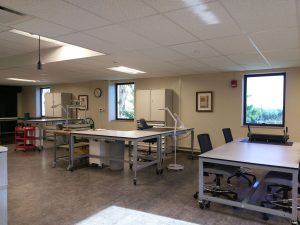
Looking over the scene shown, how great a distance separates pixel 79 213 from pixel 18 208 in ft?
2.78

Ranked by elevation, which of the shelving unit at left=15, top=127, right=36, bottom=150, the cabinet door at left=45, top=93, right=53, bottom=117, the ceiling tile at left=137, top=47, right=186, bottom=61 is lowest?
the shelving unit at left=15, top=127, right=36, bottom=150

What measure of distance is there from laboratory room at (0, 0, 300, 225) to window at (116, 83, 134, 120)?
0.68m

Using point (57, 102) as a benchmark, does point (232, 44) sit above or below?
above

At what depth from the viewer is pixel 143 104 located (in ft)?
22.6

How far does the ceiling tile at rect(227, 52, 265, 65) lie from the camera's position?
13.4ft

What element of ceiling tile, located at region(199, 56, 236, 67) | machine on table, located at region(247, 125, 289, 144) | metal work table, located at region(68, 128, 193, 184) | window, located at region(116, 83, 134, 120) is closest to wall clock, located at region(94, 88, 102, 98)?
window, located at region(116, 83, 134, 120)

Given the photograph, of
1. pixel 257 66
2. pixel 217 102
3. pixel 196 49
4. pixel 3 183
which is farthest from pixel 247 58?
pixel 3 183

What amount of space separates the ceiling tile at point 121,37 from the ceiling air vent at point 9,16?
741 mm

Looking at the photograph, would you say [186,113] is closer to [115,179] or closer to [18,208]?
[115,179]

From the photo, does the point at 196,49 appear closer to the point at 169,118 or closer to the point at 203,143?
the point at 203,143

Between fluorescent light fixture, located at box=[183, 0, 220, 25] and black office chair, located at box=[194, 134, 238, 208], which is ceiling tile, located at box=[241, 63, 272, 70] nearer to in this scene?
black office chair, located at box=[194, 134, 238, 208]

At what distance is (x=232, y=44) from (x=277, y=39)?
0.57m

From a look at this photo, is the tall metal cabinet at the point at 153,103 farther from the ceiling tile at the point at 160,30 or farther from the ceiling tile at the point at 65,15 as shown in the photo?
the ceiling tile at the point at 65,15

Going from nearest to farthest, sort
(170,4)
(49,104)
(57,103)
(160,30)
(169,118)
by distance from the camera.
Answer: (170,4), (160,30), (169,118), (57,103), (49,104)
